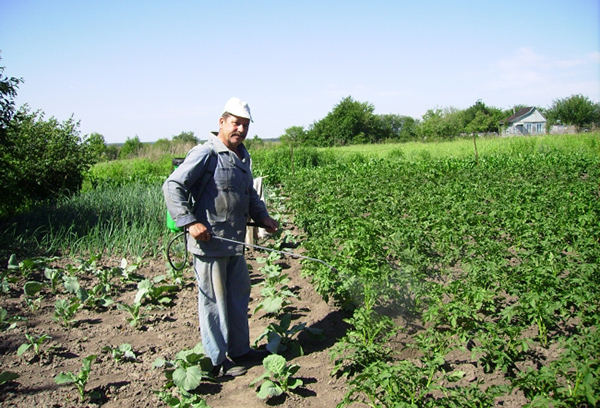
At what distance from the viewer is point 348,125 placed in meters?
47.5

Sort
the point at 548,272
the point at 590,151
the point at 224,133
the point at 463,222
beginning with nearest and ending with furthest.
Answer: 1. the point at 224,133
2. the point at 548,272
3. the point at 463,222
4. the point at 590,151

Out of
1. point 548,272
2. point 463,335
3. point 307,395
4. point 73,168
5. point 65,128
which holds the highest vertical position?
point 65,128

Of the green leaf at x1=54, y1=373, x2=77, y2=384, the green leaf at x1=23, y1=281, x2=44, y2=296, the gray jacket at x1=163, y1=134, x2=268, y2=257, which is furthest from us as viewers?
the green leaf at x1=23, y1=281, x2=44, y2=296

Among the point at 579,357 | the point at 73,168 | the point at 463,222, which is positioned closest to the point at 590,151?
the point at 463,222

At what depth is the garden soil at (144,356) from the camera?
3.01 meters

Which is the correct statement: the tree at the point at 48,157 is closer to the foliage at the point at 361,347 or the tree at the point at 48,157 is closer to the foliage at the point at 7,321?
the foliage at the point at 7,321

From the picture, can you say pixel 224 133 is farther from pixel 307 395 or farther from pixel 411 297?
pixel 411 297

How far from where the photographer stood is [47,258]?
541 cm

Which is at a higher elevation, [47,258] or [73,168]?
[73,168]

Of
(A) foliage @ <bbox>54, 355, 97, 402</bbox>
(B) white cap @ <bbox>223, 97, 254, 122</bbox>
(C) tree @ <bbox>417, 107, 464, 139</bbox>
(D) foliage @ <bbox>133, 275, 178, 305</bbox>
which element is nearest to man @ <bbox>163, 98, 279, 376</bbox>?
(B) white cap @ <bbox>223, 97, 254, 122</bbox>

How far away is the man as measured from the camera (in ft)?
10.3

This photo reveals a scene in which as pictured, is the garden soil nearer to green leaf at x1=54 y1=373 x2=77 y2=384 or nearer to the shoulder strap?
green leaf at x1=54 y1=373 x2=77 y2=384

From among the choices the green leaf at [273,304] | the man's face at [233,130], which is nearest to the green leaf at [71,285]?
the green leaf at [273,304]

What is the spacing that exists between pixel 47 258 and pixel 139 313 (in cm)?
161
